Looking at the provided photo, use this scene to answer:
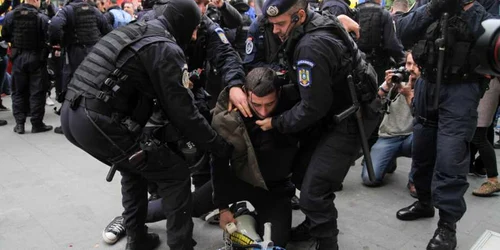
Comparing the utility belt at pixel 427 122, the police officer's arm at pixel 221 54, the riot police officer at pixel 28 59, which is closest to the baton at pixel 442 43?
the utility belt at pixel 427 122

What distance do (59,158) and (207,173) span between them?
220 cm

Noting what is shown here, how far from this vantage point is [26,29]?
562cm

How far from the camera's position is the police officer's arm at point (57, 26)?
5328 millimetres

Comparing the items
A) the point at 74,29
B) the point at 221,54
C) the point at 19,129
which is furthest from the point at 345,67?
the point at 19,129

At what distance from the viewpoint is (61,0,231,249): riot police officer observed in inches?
87.3

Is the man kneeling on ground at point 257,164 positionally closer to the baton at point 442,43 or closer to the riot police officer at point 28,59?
the baton at point 442,43

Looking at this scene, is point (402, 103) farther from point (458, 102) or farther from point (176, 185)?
point (176, 185)

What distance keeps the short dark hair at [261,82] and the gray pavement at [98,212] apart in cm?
115

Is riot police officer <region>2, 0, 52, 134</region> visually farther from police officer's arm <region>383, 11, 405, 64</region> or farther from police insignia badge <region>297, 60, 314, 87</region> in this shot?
police insignia badge <region>297, 60, 314, 87</region>

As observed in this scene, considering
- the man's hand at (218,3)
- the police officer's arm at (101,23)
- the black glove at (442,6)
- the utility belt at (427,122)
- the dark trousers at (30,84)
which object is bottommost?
the dark trousers at (30,84)

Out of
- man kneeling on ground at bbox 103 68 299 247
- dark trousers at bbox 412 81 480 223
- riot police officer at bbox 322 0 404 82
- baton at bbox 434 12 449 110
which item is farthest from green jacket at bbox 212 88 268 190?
riot police officer at bbox 322 0 404 82

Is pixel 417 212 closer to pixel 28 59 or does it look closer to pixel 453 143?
pixel 453 143

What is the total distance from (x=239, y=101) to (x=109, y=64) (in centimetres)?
80

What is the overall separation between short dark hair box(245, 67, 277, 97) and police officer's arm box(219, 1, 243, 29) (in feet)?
6.13
